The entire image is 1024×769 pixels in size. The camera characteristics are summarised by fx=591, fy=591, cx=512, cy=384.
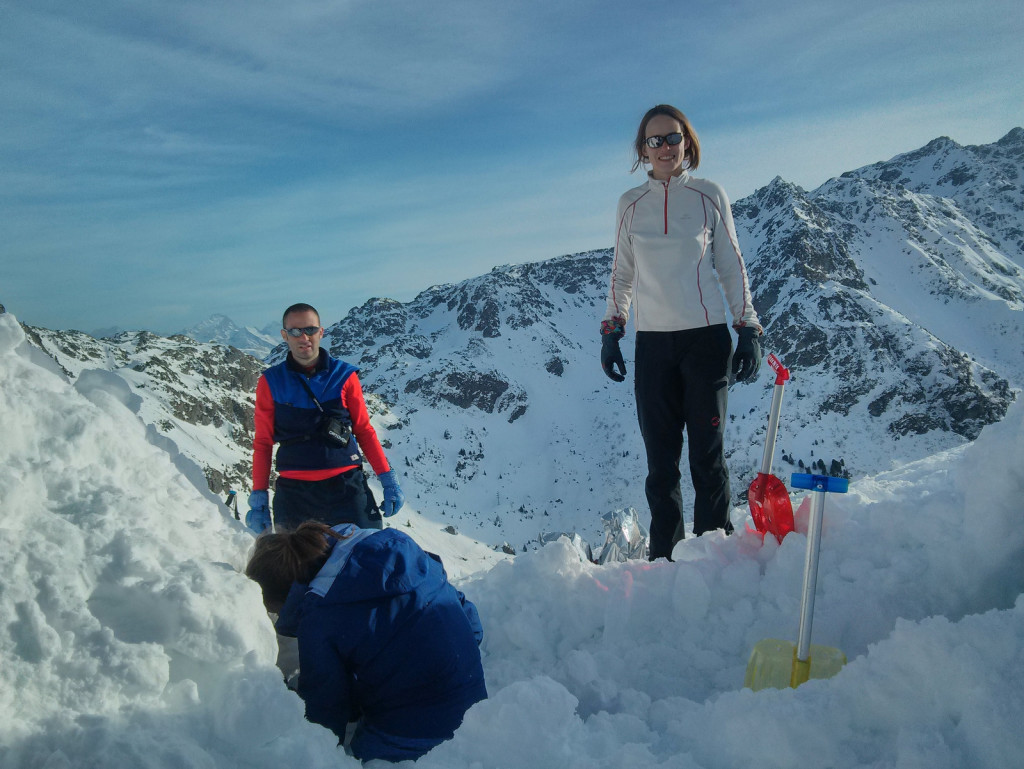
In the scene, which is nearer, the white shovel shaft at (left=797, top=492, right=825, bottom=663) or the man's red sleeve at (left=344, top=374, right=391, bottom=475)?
the white shovel shaft at (left=797, top=492, right=825, bottom=663)

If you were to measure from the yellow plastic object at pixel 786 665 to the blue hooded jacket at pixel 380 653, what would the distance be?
120 cm

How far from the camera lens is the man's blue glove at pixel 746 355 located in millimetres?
4086

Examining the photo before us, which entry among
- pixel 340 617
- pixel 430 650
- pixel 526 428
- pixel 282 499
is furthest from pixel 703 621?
pixel 526 428

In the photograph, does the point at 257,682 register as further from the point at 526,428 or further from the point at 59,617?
the point at 526,428

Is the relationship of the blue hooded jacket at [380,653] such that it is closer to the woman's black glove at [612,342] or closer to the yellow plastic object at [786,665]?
the yellow plastic object at [786,665]

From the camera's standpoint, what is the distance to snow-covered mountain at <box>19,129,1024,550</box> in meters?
87.6

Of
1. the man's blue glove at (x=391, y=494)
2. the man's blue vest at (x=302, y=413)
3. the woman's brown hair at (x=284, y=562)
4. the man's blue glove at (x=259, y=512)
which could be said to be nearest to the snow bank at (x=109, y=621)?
the woman's brown hair at (x=284, y=562)

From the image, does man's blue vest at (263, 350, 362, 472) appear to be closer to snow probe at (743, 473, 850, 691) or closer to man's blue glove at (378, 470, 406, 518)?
man's blue glove at (378, 470, 406, 518)

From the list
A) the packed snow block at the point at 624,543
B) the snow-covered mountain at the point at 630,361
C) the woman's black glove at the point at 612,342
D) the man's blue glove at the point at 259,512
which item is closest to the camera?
the woman's black glove at the point at 612,342

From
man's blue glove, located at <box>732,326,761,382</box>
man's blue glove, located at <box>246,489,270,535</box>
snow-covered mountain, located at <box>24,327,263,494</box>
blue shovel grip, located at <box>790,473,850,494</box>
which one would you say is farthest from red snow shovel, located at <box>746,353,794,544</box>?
snow-covered mountain, located at <box>24,327,263,494</box>

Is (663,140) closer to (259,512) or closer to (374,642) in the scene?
(374,642)

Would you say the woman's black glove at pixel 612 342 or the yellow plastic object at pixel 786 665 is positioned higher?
the woman's black glove at pixel 612 342

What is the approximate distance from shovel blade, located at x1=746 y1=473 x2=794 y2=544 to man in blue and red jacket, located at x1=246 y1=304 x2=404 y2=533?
9.29ft

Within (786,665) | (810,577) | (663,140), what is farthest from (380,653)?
(663,140)
